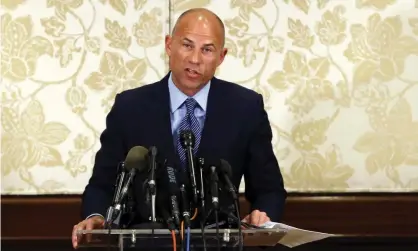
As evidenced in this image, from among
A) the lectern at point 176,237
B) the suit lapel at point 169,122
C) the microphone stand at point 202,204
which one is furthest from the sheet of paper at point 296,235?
the suit lapel at point 169,122

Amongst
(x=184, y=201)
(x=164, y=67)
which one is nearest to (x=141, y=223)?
(x=184, y=201)

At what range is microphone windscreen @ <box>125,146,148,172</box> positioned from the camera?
1.59 meters

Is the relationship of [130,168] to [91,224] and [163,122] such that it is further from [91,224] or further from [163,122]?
[163,122]

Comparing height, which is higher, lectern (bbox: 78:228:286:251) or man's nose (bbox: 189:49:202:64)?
man's nose (bbox: 189:49:202:64)

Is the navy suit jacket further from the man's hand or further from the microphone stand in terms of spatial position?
the microphone stand

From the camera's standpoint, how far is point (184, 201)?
5.29 ft

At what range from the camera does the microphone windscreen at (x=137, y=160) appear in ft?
5.23

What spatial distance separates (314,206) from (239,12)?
2.58 ft

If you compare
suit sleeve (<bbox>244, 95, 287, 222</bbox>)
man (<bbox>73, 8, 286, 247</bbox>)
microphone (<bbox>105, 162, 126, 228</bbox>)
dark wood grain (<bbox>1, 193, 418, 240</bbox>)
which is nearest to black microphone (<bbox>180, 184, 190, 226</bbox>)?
microphone (<bbox>105, 162, 126, 228</bbox>)

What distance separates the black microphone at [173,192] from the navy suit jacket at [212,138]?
253 mm

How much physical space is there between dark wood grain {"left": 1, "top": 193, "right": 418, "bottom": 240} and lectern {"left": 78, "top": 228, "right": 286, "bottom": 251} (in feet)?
3.60

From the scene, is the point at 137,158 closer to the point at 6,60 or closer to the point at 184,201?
the point at 184,201

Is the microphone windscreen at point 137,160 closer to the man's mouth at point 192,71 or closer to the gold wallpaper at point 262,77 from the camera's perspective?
the man's mouth at point 192,71

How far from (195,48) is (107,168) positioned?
43cm
